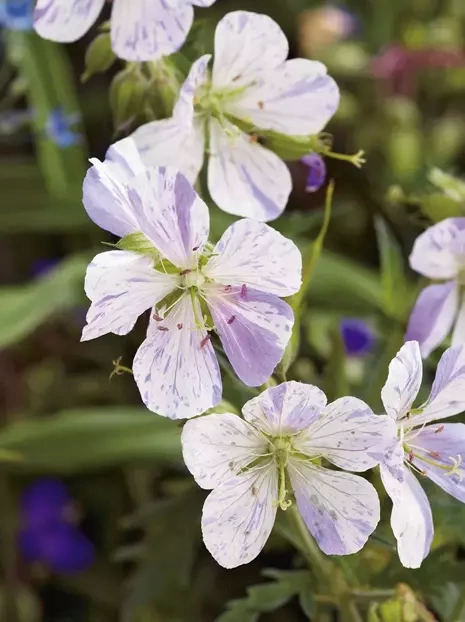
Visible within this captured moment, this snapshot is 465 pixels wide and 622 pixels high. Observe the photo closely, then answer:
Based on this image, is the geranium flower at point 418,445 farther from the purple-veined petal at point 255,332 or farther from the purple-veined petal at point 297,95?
the purple-veined petal at point 297,95

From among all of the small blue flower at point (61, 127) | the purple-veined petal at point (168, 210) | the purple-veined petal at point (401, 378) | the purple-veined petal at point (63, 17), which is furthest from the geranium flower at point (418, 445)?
the small blue flower at point (61, 127)

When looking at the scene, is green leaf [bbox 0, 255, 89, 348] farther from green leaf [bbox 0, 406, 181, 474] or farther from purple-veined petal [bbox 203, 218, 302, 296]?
purple-veined petal [bbox 203, 218, 302, 296]

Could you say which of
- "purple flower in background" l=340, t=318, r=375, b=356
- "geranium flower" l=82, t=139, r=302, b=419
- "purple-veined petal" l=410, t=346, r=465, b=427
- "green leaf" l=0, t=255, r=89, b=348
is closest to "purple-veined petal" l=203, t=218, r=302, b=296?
"geranium flower" l=82, t=139, r=302, b=419

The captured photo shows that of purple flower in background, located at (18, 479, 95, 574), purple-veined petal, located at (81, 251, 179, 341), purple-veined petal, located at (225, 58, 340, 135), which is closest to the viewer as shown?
purple-veined petal, located at (81, 251, 179, 341)

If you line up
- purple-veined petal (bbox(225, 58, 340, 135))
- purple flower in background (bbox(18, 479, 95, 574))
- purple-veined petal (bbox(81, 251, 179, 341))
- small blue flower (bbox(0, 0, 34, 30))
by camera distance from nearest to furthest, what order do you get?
purple-veined petal (bbox(81, 251, 179, 341)) → purple-veined petal (bbox(225, 58, 340, 135)) → small blue flower (bbox(0, 0, 34, 30)) → purple flower in background (bbox(18, 479, 95, 574))

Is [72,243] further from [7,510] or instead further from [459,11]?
[459,11]
